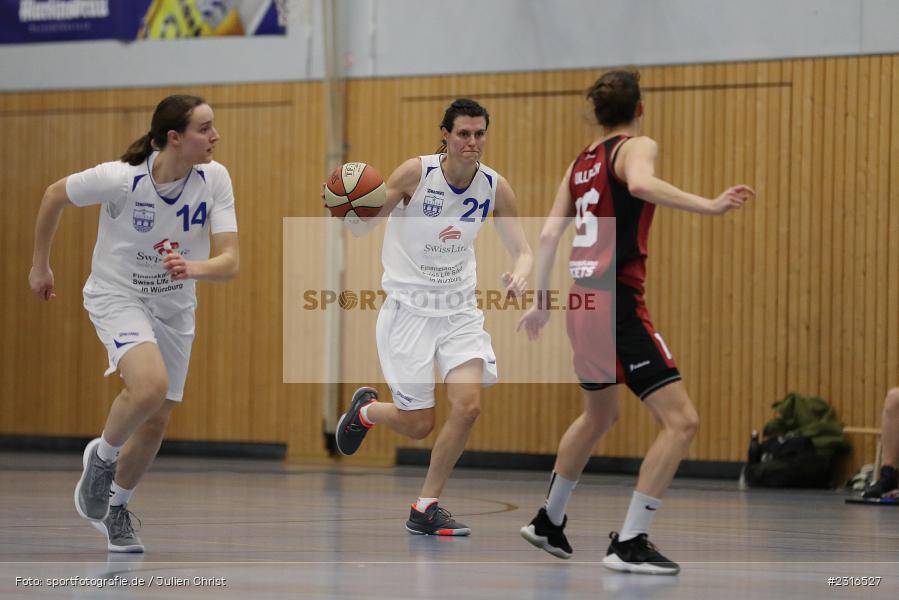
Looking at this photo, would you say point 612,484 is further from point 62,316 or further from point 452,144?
point 62,316

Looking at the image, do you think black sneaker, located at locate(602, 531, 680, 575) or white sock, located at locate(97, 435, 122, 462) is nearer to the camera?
black sneaker, located at locate(602, 531, 680, 575)

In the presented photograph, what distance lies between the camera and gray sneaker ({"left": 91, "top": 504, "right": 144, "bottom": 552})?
5.71m

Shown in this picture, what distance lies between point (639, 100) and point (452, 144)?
1.63 metres

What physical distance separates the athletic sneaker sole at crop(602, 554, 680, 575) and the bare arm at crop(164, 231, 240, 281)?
2.01 metres

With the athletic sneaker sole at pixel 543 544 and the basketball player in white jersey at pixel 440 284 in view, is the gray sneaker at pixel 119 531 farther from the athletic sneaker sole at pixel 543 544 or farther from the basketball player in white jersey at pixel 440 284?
the athletic sneaker sole at pixel 543 544

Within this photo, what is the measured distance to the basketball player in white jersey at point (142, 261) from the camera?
5.68 metres

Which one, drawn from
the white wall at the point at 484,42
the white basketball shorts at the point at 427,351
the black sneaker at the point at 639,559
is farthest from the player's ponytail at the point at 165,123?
the white wall at the point at 484,42

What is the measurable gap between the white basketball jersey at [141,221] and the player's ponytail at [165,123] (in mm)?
50

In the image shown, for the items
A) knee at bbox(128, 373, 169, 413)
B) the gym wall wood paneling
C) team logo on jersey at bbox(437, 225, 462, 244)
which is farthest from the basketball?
the gym wall wood paneling

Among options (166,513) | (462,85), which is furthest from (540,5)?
(166,513)

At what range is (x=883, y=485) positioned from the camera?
9375mm

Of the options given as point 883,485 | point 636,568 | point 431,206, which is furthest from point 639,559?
point 883,485

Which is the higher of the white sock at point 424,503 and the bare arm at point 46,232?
the bare arm at point 46,232

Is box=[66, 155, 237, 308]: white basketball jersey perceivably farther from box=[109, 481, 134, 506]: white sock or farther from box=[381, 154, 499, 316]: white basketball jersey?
box=[381, 154, 499, 316]: white basketball jersey
